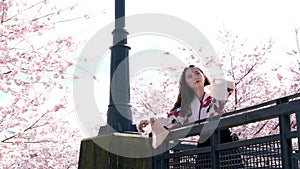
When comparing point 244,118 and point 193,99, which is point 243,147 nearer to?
point 244,118

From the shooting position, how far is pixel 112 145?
17.7ft

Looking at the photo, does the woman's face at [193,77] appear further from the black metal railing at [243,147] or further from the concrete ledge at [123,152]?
the concrete ledge at [123,152]

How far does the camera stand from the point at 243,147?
12.4ft

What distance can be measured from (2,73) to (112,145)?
3265mm

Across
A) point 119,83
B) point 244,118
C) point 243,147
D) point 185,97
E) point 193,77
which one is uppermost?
point 119,83

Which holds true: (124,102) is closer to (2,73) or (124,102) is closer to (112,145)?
(112,145)

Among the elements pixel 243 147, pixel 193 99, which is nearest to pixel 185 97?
pixel 193 99

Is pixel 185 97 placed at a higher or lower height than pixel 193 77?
lower

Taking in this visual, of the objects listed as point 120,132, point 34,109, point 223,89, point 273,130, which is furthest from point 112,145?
point 273,130

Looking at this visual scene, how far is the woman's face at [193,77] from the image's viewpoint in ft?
16.4

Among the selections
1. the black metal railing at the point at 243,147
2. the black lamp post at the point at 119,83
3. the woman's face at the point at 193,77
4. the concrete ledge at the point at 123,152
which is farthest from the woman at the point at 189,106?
the black lamp post at the point at 119,83

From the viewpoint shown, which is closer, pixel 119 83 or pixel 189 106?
pixel 189 106

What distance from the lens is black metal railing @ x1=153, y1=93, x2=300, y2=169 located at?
328 cm

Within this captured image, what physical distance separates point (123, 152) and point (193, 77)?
1240 mm
